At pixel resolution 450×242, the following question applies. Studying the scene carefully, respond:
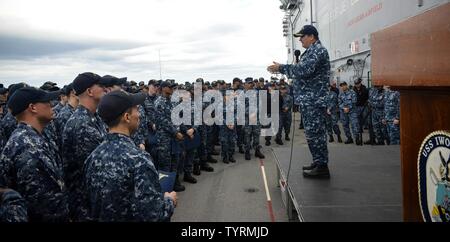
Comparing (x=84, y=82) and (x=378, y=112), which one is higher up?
(x=84, y=82)


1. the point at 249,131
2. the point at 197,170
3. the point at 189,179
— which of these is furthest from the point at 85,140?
the point at 249,131

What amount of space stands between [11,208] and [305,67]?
2.88 metres

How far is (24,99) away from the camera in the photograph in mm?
2596

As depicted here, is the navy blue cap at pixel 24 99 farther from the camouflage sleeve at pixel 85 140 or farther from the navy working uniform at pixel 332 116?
the navy working uniform at pixel 332 116

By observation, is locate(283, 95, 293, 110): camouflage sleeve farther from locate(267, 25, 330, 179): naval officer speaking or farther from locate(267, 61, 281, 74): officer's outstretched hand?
locate(267, 61, 281, 74): officer's outstretched hand

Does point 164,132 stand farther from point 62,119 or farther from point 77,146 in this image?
point 77,146

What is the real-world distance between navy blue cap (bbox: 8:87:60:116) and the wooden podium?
7.77 ft

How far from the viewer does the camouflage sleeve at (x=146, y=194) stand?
1782 mm

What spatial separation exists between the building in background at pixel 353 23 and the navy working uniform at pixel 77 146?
3.41 meters

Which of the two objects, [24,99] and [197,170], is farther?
[197,170]

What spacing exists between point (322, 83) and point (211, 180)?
11.1ft

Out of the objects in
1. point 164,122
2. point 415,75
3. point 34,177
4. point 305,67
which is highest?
point 305,67

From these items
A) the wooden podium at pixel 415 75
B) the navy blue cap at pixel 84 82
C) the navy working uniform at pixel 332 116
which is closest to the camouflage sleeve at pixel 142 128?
the navy blue cap at pixel 84 82
